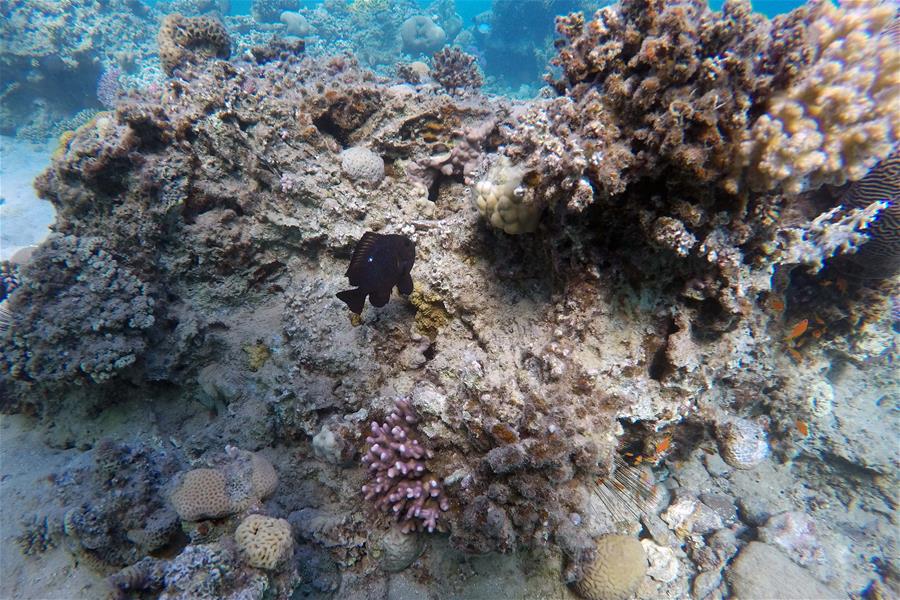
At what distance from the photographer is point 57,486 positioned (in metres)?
3.19

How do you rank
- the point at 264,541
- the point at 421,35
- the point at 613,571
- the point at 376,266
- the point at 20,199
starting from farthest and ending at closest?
the point at 421,35 < the point at 20,199 < the point at 613,571 < the point at 376,266 < the point at 264,541

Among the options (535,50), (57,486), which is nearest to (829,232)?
(57,486)

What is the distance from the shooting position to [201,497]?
9.40 ft

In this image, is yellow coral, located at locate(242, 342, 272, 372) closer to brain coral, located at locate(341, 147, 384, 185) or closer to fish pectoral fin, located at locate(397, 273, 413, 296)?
fish pectoral fin, located at locate(397, 273, 413, 296)

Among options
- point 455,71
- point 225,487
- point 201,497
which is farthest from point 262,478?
point 455,71

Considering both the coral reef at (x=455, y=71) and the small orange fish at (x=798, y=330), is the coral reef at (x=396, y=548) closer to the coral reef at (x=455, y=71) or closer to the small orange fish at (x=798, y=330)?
the small orange fish at (x=798, y=330)

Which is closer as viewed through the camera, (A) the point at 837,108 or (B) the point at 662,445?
(A) the point at 837,108

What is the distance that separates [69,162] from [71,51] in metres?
15.5

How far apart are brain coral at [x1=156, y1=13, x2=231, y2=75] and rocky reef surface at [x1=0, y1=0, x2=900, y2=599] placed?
0.05 metres

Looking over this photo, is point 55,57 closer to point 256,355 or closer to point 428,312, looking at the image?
point 256,355

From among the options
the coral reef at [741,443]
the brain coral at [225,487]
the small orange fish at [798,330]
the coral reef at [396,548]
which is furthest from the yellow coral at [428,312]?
the small orange fish at [798,330]

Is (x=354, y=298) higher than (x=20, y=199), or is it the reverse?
(x=20, y=199)

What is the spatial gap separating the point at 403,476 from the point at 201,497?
58.5 inches

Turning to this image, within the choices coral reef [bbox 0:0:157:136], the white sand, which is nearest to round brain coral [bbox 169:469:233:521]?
the white sand
